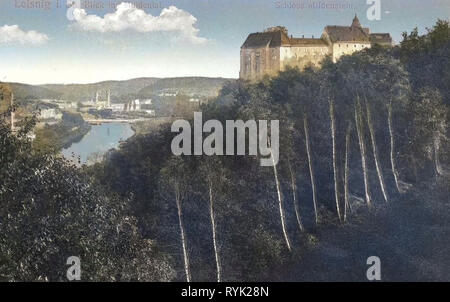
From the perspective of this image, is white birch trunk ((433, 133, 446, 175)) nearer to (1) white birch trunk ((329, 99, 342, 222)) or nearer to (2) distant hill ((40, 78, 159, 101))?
(1) white birch trunk ((329, 99, 342, 222))

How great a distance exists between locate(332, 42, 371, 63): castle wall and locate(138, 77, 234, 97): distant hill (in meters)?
7.92

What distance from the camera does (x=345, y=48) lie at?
24062mm

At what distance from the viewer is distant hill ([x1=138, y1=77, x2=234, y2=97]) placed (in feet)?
55.4

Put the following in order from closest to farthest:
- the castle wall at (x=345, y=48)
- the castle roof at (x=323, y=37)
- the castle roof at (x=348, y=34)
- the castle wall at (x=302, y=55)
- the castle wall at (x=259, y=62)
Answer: the castle roof at (x=323, y=37)
the castle wall at (x=259, y=62)
the castle roof at (x=348, y=34)
the castle wall at (x=302, y=55)
the castle wall at (x=345, y=48)

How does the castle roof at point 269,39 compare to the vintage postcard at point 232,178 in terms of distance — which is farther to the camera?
the castle roof at point 269,39

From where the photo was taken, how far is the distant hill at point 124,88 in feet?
50.1

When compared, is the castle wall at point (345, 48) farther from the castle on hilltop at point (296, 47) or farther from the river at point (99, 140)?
the river at point (99, 140)

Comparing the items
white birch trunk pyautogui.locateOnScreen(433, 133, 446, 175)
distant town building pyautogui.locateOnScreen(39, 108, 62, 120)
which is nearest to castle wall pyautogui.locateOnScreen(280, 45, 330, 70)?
white birch trunk pyautogui.locateOnScreen(433, 133, 446, 175)

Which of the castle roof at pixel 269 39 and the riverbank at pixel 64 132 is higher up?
the castle roof at pixel 269 39

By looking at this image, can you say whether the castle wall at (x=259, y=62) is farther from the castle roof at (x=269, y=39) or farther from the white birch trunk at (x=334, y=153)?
the white birch trunk at (x=334, y=153)

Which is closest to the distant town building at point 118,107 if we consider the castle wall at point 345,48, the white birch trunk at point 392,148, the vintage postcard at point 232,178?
the vintage postcard at point 232,178

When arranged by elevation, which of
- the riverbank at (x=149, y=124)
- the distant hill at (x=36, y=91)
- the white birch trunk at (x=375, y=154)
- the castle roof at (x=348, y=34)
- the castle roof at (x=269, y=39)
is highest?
the castle roof at (x=348, y=34)

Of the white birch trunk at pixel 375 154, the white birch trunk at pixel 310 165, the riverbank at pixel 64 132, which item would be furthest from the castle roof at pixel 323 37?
the riverbank at pixel 64 132

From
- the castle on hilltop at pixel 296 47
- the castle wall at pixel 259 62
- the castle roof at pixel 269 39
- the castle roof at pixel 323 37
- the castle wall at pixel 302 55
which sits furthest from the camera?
the castle wall at pixel 302 55
